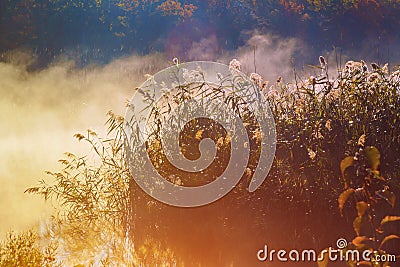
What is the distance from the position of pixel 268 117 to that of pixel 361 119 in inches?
18.4

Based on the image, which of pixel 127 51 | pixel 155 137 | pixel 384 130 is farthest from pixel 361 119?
pixel 127 51

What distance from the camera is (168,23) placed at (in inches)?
302

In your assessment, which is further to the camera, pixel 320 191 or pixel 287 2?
pixel 287 2

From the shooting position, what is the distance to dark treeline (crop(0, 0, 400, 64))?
297 inches

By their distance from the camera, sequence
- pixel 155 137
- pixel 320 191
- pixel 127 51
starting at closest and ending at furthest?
pixel 320 191, pixel 155 137, pixel 127 51

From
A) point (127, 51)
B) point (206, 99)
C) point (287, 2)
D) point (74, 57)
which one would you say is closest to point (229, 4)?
point (287, 2)

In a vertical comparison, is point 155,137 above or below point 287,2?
below

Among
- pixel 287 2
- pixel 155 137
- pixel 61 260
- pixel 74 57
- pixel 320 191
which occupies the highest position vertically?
pixel 287 2

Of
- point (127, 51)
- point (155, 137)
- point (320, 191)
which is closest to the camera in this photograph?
point (320, 191)

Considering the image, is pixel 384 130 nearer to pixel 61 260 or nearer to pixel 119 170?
pixel 119 170

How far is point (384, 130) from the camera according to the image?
10.1 feet

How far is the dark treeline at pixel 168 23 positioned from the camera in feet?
24.7

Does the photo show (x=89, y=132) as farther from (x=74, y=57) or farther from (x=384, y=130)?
(x=74, y=57)

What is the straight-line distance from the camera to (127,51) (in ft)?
24.4
